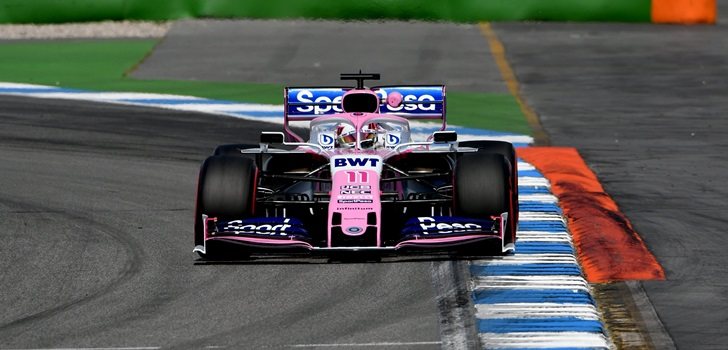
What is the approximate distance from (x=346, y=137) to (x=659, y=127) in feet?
23.8

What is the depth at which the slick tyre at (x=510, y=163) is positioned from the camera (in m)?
11.8

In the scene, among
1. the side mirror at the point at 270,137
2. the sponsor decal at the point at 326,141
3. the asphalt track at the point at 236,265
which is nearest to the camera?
the asphalt track at the point at 236,265

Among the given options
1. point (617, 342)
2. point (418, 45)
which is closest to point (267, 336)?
point (617, 342)

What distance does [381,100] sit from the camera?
44.9 ft

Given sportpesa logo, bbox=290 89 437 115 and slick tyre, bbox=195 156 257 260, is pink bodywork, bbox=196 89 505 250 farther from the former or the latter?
sportpesa logo, bbox=290 89 437 115

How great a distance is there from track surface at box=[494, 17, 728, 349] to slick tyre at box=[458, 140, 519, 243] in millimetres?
1097

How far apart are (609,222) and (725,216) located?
1070 mm

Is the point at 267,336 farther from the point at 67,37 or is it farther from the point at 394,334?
the point at 67,37

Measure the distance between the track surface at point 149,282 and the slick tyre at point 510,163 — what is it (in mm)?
678

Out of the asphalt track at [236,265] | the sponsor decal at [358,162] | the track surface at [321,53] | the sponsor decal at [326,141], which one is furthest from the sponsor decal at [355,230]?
the track surface at [321,53]

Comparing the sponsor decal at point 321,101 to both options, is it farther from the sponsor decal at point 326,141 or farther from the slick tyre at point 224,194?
the slick tyre at point 224,194

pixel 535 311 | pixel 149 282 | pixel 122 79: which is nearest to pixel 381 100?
pixel 149 282

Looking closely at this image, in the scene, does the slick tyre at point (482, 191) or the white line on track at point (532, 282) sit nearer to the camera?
the white line on track at point (532, 282)

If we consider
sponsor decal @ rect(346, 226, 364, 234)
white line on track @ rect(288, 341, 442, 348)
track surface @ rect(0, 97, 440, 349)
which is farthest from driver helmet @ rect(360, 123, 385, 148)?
white line on track @ rect(288, 341, 442, 348)
